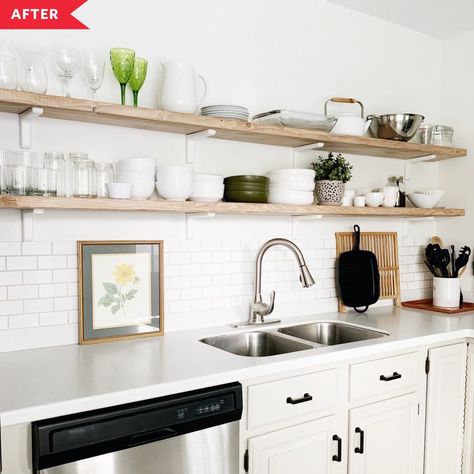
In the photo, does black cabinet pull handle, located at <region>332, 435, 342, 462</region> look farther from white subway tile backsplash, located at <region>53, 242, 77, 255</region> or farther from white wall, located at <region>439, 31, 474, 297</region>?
white wall, located at <region>439, 31, 474, 297</region>

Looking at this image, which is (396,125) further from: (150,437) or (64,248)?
(150,437)

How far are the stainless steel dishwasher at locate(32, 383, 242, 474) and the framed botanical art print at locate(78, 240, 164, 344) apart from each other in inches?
24.9

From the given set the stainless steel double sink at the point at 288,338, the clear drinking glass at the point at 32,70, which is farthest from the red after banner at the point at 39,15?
the stainless steel double sink at the point at 288,338

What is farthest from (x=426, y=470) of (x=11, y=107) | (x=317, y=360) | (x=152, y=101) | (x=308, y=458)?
(x=11, y=107)

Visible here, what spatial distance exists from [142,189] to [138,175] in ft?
0.19

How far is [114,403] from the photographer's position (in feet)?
5.18

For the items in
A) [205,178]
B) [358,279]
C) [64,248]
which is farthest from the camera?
[358,279]

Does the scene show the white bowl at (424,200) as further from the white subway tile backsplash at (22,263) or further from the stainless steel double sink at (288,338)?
the white subway tile backsplash at (22,263)

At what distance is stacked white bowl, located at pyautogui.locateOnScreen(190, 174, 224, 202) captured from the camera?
2.25 metres

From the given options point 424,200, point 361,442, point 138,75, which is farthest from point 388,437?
point 138,75

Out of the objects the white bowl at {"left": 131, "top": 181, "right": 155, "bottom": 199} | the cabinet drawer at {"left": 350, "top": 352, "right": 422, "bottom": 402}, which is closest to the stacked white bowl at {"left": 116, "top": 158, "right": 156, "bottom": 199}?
the white bowl at {"left": 131, "top": 181, "right": 155, "bottom": 199}

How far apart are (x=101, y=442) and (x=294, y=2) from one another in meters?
2.29

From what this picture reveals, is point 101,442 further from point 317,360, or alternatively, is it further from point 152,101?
point 152,101

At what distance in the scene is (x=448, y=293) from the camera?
122 inches
